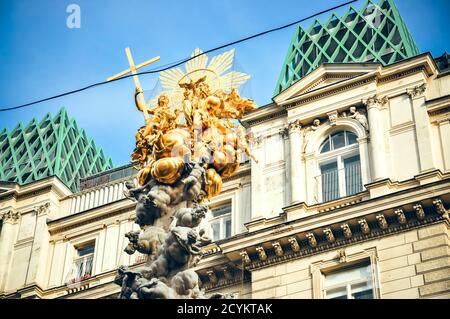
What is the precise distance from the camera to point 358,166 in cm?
3200

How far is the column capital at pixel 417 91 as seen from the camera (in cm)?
3256

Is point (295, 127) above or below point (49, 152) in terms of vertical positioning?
below

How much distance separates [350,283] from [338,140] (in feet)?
17.8

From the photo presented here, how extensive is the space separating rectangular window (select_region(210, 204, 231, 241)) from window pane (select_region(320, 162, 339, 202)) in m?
3.30

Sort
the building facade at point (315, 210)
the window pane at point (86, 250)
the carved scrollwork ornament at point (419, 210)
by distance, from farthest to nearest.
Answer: the window pane at point (86, 250) → the building facade at point (315, 210) → the carved scrollwork ornament at point (419, 210)

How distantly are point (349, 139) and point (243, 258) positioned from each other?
199 inches

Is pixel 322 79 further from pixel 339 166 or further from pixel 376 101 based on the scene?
pixel 339 166

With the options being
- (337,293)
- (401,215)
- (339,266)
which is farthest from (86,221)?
(401,215)

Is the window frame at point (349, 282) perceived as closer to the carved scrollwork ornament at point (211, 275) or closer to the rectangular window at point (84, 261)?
the carved scrollwork ornament at point (211, 275)

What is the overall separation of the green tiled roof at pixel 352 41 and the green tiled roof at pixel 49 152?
925 centimetres

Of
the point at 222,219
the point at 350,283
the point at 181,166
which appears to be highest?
the point at 222,219

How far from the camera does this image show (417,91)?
107ft

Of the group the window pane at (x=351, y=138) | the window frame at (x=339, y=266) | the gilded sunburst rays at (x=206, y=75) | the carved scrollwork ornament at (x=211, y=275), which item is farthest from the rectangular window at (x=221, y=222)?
the gilded sunburst rays at (x=206, y=75)
